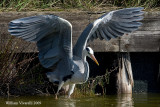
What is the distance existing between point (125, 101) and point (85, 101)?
56 cm

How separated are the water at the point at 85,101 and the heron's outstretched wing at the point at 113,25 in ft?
2.22

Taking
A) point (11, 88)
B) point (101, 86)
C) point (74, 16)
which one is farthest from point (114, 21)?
point (11, 88)

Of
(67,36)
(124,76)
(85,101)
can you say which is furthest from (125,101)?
(67,36)

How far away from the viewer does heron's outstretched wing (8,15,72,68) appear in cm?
703

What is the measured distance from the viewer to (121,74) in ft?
27.5

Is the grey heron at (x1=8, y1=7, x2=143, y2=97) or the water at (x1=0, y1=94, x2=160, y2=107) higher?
the grey heron at (x1=8, y1=7, x2=143, y2=97)

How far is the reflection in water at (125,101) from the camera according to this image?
716cm

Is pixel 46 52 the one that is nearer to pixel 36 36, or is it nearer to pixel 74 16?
→ pixel 36 36

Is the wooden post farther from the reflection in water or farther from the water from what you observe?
the water

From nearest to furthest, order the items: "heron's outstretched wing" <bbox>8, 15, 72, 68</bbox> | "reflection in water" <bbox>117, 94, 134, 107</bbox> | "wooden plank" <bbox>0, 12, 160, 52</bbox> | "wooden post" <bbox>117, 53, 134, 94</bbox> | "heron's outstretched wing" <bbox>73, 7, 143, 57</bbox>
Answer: "heron's outstretched wing" <bbox>8, 15, 72, 68</bbox>, "reflection in water" <bbox>117, 94, 134, 107</bbox>, "heron's outstretched wing" <bbox>73, 7, 143, 57</bbox>, "wooden plank" <bbox>0, 12, 160, 52</bbox>, "wooden post" <bbox>117, 53, 134, 94</bbox>

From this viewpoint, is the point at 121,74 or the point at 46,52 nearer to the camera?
the point at 46,52

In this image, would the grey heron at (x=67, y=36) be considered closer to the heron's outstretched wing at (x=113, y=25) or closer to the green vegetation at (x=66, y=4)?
the heron's outstretched wing at (x=113, y=25)

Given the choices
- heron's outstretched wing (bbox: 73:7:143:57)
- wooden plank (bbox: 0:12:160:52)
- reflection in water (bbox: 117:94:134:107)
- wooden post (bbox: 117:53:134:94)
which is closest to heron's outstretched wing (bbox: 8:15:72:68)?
heron's outstretched wing (bbox: 73:7:143:57)

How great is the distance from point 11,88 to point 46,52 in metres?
0.83
